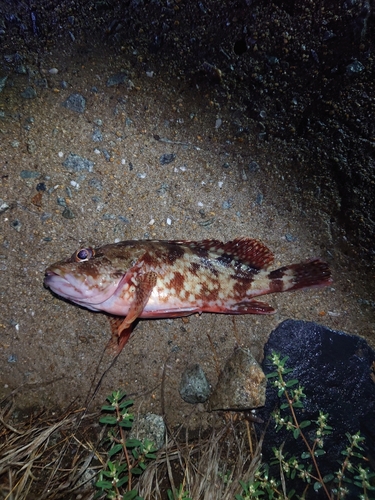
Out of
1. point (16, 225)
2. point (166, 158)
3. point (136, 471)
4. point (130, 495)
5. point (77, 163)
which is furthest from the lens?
point (166, 158)

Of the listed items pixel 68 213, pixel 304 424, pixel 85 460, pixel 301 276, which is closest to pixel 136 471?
Answer: pixel 85 460

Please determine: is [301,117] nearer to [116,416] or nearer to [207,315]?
[207,315]

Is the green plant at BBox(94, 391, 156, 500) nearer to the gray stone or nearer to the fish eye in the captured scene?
the gray stone

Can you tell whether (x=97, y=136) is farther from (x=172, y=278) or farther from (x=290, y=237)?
(x=290, y=237)

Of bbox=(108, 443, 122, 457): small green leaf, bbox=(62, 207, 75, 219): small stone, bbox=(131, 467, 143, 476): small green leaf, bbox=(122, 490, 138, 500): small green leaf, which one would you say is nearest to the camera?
bbox=(122, 490, 138, 500): small green leaf

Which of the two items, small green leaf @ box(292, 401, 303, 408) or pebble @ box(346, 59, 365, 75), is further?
pebble @ box(346, 59, 365, 75)

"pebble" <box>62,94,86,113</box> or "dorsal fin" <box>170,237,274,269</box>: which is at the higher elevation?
"dorsal fin" <box>170,237,274,269</box>

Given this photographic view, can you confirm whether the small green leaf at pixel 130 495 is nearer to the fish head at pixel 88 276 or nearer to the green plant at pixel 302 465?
the green plant at pixel 302 465

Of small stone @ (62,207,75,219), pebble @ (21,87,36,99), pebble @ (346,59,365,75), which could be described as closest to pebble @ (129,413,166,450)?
small stone @ (62,207,75,219)
